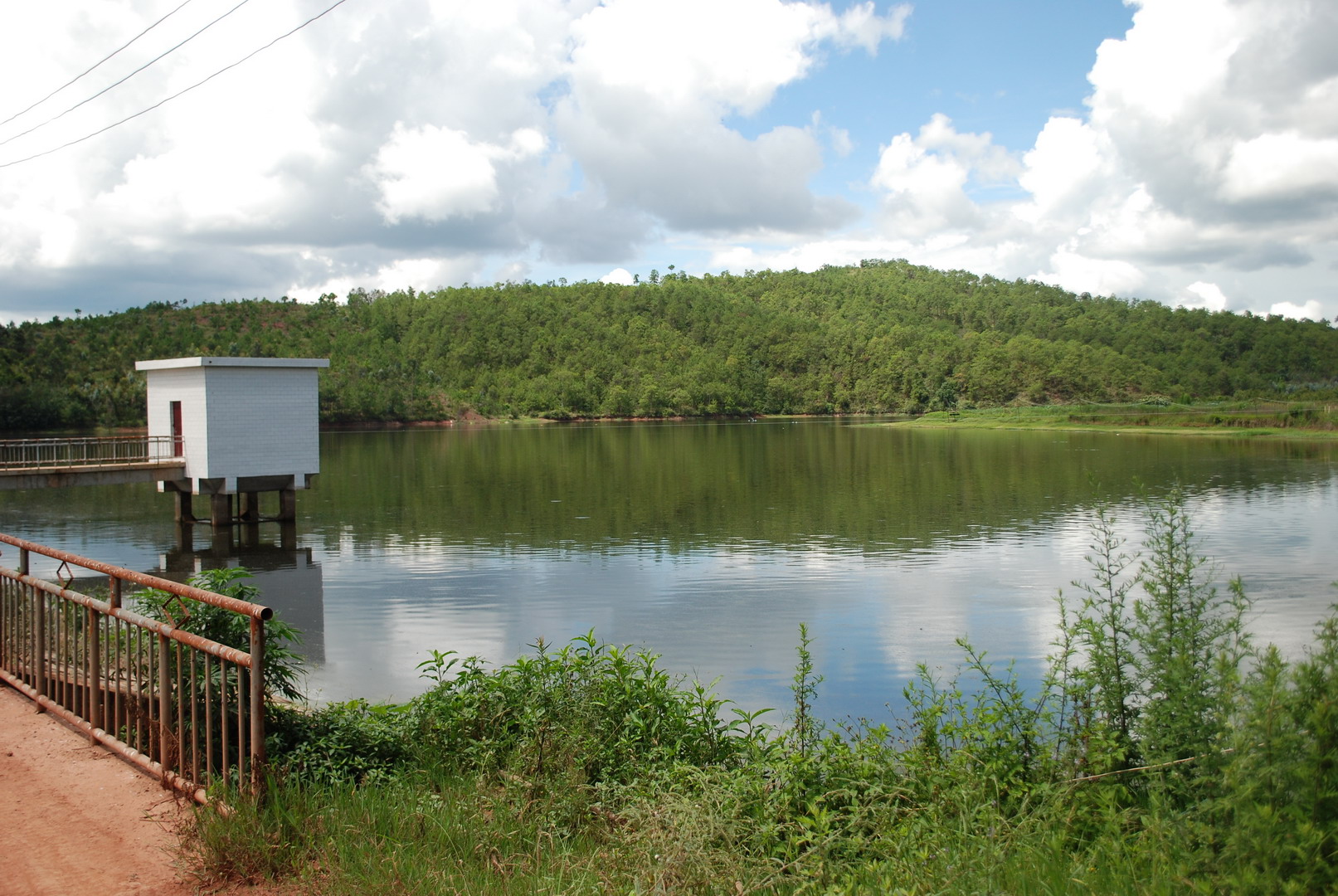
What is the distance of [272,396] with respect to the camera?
2541 centimetres

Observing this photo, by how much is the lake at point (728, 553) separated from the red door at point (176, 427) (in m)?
2.15

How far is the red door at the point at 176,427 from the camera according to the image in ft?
83.1

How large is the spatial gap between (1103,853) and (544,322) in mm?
148592

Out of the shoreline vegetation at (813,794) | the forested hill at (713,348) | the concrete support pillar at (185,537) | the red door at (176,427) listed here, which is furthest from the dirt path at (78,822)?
the forested hill at (713,348)

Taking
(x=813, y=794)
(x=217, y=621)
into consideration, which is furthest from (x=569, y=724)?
(x=217, y=621)

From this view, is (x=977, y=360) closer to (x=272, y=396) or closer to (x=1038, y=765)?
(x=272, y=396)

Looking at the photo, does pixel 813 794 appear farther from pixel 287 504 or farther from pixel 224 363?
pixel 287 504

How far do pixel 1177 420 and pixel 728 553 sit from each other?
60650mm

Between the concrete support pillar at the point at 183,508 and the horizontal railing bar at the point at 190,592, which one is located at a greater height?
the horizontal railing bar at the point at 190,592

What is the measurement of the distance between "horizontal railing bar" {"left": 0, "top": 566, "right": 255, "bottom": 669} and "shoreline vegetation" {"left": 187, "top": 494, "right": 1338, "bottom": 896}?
628mm

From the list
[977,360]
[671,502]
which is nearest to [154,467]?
[671,502]

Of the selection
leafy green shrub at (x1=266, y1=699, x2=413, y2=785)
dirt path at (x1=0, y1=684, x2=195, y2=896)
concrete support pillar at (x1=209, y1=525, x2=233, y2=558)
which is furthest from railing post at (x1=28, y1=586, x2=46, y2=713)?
concrete support pillar at (x1=209, y1=525, x2=233, y2=558)

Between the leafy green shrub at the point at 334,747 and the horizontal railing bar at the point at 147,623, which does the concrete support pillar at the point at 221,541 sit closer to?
the horizontal railing bar at the point at 147,623

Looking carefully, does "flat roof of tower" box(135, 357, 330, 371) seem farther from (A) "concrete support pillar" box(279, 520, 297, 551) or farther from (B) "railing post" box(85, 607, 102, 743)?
(B) "railing post" box(85, 607, 102, 743)
